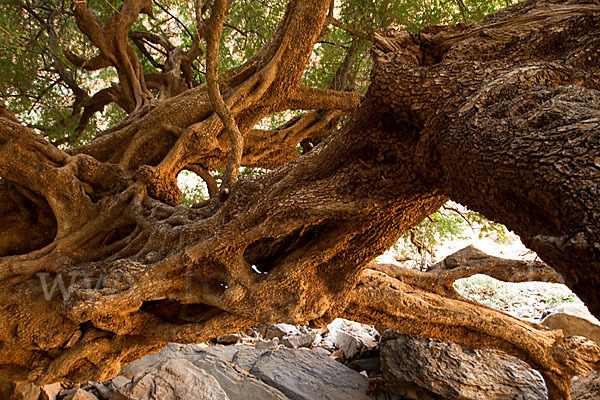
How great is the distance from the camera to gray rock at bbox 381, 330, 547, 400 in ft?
14.9

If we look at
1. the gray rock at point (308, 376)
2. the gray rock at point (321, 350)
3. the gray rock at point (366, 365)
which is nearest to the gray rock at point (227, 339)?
the gray rock at point (308, 376)

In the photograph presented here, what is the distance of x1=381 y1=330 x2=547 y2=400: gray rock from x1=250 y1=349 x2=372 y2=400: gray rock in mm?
489

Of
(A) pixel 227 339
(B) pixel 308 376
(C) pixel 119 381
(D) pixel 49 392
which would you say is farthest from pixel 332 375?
(D) pixel 49 392

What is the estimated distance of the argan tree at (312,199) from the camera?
1599 mm

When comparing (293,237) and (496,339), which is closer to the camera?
(293,237)

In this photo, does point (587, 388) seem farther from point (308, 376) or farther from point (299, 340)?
point (299, 340)

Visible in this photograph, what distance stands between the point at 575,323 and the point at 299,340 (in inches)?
151

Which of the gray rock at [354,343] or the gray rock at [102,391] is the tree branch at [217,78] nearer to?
the gray rock at [102,391]

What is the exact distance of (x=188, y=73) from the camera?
612 cm

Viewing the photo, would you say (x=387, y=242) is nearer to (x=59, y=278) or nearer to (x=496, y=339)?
(x=496, y=339)

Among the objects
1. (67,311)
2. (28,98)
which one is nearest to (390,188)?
(67,311)

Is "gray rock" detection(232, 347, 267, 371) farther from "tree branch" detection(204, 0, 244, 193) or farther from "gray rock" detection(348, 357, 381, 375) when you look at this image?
"tree branch" detection(204, 0, 244, 193)

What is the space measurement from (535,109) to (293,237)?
6.80 feet

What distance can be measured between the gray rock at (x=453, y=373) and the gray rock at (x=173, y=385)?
7.22 feet
